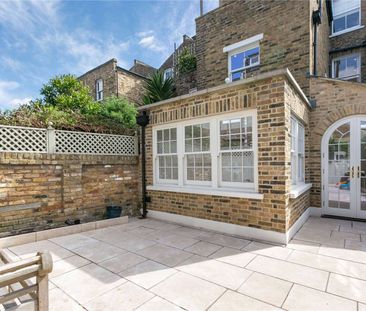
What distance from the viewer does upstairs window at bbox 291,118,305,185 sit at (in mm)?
5044

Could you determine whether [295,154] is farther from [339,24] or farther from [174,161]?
[339,24]

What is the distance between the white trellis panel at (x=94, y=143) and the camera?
5.27m

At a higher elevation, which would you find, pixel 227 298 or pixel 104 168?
pixel 104 168

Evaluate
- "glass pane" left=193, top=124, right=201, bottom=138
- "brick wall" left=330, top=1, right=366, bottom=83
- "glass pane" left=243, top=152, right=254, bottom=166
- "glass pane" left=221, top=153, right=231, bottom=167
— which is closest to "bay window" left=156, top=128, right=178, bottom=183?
"glass pane" left=193, top=124, right=201, bottom=138

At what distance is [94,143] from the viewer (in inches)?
229

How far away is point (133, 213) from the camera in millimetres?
6488

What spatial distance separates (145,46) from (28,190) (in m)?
8.82

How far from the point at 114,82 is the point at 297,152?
36.5ft

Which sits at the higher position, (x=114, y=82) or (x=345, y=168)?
(x=114, y=82)

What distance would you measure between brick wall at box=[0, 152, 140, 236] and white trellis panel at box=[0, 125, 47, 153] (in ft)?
0.53

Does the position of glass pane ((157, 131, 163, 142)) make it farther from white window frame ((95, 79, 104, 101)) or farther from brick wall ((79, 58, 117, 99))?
white window frame ((95, 79, 104, 101))

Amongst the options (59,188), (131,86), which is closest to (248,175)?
(59,188)

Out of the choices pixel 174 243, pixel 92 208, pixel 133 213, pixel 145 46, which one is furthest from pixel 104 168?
pixel 145 46

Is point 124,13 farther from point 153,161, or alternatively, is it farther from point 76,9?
point 153,161
